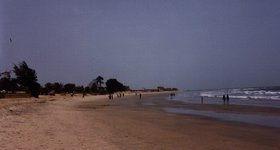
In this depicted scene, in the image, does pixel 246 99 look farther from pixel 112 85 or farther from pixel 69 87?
pixel 112 85

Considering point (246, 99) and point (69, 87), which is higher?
point (69, 87)

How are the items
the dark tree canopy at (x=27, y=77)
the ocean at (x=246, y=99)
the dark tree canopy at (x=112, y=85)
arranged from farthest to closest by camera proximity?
the dark tree canopy at (x=112, y=85), the dark tree canopy at (x=27, y=77), the ocean at (x=246, y=99)

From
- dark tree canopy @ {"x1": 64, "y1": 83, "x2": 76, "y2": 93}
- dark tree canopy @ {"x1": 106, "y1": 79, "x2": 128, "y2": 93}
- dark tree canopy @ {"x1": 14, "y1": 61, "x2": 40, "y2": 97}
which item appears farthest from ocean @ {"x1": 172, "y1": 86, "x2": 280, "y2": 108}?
dark tree canopy @ {"x1": 106, "y1": 79, "x2": 128, "y2": 93}

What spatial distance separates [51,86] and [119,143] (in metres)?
113

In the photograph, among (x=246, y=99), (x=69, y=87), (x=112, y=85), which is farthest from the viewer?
(x=112, y=85)

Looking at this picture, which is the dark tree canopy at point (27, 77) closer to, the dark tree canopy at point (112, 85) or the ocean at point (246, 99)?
the ocean at point (246, 99)

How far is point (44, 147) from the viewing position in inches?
524

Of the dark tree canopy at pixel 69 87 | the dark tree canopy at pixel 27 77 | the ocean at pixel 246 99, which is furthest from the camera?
the dark tree canopy at pixel 69 87

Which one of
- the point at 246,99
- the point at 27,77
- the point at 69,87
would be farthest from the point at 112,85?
the point at 246,99

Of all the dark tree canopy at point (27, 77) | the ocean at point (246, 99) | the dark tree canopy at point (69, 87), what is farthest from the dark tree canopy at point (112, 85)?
the dark tree canopy at point (27, 77)

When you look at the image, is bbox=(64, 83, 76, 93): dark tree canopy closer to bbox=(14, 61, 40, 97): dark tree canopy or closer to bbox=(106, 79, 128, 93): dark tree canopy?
bbox=(106, 79, 128, 93): dark tree canopy

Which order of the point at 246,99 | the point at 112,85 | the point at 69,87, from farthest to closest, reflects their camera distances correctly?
the point at 112,85, the point at 69,87, the point at 246,99

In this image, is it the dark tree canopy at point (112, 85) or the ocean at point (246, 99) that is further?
the dark tree canopy at point (112, 85)

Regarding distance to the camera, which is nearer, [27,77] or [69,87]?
[27,77]
